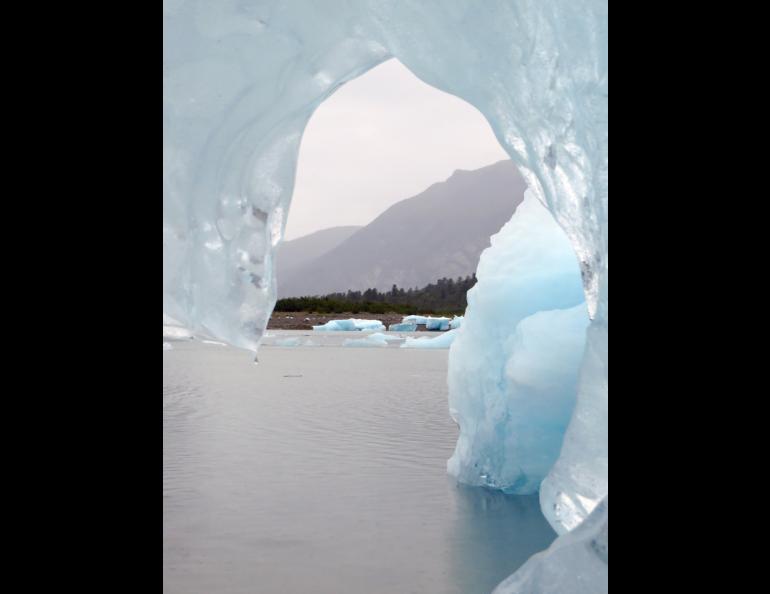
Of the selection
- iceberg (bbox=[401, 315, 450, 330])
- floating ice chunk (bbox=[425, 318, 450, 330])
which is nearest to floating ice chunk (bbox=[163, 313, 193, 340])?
iceberg (bbox=[401, 315, 450, 330])

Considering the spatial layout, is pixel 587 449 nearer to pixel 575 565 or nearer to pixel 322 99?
pixel 575 565

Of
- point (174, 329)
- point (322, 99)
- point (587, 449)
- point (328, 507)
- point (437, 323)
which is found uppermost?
point (322, 99)

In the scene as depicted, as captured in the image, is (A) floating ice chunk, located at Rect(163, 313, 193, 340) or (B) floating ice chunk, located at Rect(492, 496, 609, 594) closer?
(B) floating ice chunk, located at Rect(492, 496, 609, 594)

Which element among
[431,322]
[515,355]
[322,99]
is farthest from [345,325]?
[322,99]

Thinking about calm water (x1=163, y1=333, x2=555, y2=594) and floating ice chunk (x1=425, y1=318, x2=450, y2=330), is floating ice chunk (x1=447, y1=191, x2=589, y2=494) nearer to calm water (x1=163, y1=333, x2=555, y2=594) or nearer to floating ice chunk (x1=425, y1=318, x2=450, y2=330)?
calm water (x1=163, y1=333, x2=555, y2=594)

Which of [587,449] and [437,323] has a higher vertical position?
[437,323]

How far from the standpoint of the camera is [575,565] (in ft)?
7.73

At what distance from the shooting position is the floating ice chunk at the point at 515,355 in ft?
15.1

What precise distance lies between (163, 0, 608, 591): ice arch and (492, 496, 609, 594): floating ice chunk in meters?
0.56

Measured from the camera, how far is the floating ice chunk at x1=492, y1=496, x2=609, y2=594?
230 cm

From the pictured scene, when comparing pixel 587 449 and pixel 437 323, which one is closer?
pixel 587 449

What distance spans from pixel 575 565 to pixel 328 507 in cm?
250
